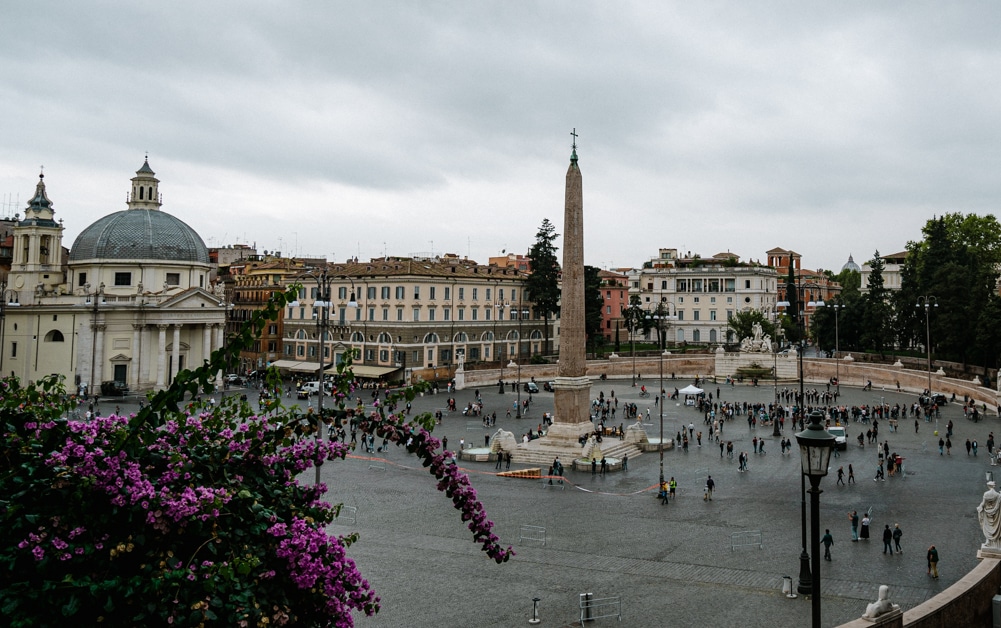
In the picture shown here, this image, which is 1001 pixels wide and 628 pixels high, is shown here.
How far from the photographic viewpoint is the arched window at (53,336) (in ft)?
160

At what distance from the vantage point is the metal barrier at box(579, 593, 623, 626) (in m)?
12.2

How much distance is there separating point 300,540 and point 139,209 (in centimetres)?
5429

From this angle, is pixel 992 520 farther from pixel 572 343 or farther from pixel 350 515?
pixel 572 343

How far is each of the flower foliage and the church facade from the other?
45.5 meters

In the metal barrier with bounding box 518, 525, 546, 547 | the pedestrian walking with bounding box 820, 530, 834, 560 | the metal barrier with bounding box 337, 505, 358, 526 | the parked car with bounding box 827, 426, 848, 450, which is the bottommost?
the metal barrier with bounding box 337, 505, 358, 526

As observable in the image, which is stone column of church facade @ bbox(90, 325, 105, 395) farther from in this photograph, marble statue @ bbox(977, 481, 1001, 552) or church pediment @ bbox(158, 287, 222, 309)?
marble statue @ bbox(977, 481, 1001, 552)

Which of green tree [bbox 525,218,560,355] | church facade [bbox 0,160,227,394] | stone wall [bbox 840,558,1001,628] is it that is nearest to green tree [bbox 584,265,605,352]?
green tree [bbox 525,218,560,355]

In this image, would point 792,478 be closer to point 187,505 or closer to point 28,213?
point 187,505

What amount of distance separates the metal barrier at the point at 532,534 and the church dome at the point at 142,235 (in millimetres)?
41644

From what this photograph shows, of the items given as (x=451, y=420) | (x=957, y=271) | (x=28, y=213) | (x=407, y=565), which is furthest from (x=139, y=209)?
(x=957, y=271)

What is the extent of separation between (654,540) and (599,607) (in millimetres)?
4986

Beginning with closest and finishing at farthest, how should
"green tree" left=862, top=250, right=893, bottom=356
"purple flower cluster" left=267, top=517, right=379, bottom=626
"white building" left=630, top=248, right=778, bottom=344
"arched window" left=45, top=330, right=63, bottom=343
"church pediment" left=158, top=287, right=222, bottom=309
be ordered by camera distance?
"purple flower cluster" left=267, top=517, right=379, bottom=626 → "arched window" left=45, top=330, right=63, bottom=343 → "church pediment" left=158, top=287, right=222, bottom=309 → "green tree" left=862, top=250, right=893, bottom=356 → "white building" left=630, top=248, right=778, bottom=344

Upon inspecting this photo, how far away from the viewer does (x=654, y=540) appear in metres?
17.4

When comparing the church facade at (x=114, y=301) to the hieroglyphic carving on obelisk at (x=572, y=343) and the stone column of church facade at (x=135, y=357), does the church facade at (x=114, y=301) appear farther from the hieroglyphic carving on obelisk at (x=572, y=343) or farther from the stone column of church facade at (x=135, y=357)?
the hieroglyphic carving on obelisk at (x=572, y=343)
